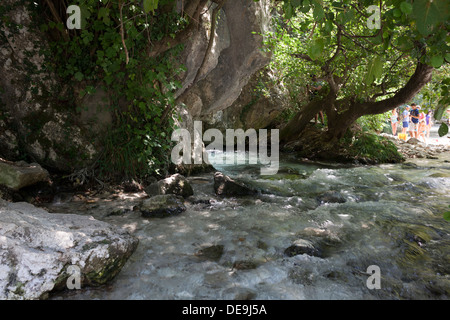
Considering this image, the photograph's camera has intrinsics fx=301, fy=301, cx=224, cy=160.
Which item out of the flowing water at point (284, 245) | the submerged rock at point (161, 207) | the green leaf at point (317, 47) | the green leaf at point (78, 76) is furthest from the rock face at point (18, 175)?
the green leaf at point (317, 47)

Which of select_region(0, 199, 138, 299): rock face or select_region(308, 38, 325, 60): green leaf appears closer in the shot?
select_region(308, 38, 325, 60): green leaf

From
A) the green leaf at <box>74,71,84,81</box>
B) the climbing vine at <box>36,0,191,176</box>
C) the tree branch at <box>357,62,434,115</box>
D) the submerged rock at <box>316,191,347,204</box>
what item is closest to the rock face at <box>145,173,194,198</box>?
the climbing vine at <box>36,0,191,176</box>

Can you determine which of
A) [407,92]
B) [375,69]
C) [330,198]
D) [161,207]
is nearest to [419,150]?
[407,92]

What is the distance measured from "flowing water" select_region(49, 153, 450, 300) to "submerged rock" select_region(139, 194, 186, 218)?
14 centimetres

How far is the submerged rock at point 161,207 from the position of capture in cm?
426

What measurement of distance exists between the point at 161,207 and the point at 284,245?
1.87 metres

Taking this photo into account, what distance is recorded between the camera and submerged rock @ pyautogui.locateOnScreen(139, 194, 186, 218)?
4258mm

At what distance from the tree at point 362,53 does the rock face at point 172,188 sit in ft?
9.93

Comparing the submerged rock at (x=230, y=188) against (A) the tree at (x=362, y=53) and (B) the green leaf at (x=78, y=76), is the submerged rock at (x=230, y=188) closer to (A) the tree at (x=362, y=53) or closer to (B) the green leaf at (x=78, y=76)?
(A) the tree at (x=362, y=53)

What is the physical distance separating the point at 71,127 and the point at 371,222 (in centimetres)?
515

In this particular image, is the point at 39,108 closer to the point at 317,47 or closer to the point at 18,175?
the point at 18,175

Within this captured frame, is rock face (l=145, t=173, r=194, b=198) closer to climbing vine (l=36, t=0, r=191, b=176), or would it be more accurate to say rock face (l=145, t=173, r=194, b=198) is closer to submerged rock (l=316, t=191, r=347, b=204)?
climbing vine (l=36, t=0, r=191, b=176)

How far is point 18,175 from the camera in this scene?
4363mm

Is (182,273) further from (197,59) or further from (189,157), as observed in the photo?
(197,59)
